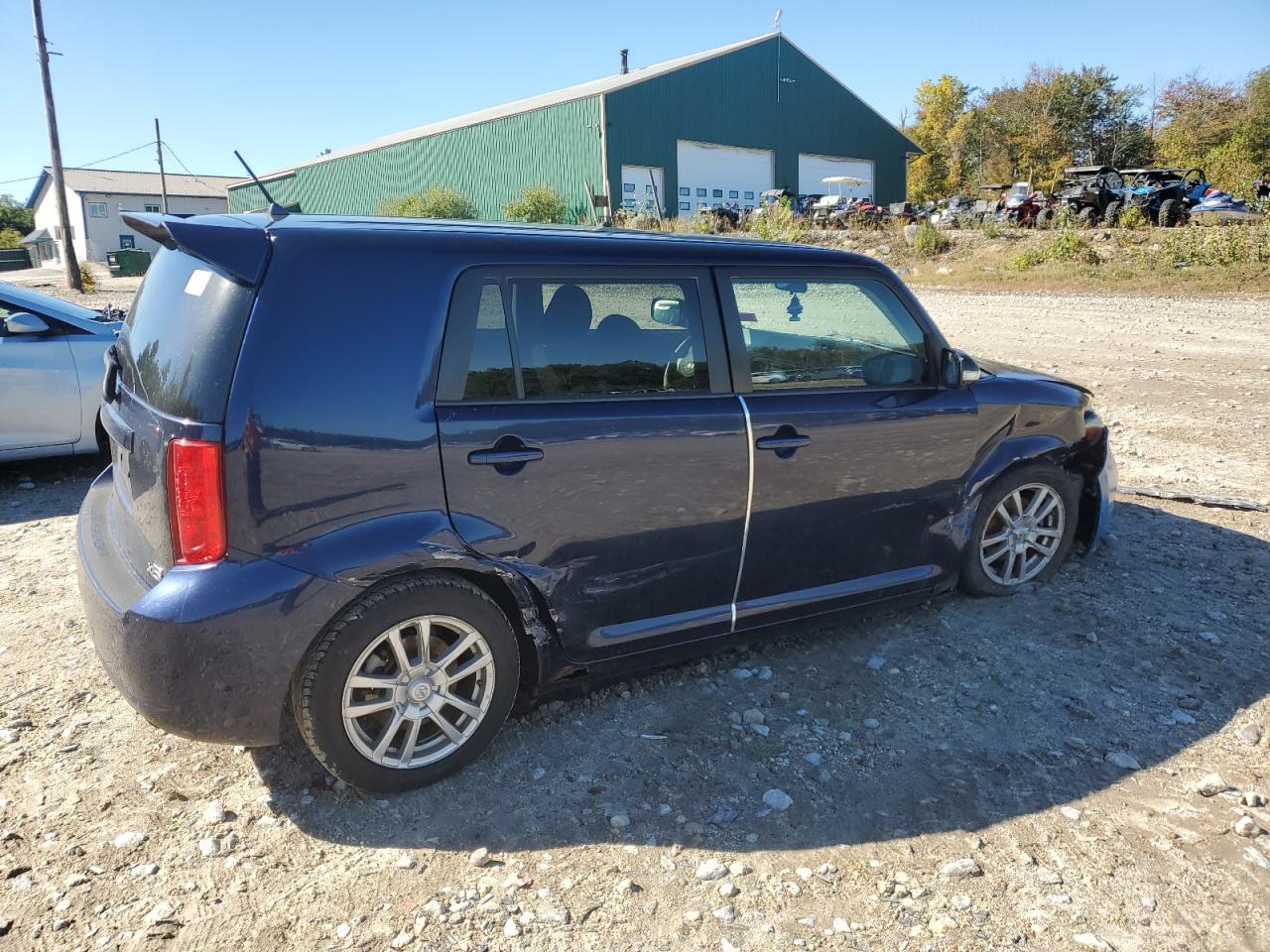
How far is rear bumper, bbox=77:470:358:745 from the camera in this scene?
2.68 m

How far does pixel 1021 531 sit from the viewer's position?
14.8ft

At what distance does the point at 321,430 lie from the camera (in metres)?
2.78

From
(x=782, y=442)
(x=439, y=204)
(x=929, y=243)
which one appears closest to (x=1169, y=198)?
(x=929, y=243)

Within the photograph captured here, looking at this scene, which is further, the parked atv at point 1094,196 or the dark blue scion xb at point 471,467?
the parked atv at point 1094,196

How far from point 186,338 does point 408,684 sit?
1.29 meters

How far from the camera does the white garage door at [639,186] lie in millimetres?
37344

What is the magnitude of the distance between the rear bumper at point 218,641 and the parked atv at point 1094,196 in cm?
2561

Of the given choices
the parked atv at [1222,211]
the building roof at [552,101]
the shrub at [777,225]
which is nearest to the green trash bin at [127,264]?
the building roof at [552,101]

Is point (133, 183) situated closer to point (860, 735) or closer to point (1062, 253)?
point (1062, 253)

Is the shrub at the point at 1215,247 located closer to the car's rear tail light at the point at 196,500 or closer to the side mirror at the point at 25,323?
the side mirror at the point at 25,323

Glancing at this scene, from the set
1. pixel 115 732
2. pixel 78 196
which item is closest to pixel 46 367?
pixel 115 732

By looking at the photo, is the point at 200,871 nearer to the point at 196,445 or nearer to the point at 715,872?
the point at 196,445

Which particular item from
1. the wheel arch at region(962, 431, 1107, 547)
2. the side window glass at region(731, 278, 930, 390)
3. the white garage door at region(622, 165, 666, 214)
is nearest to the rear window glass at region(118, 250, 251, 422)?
the side window glass at region(731, 278, 930, 390)

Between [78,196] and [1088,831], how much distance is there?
7993 cm
